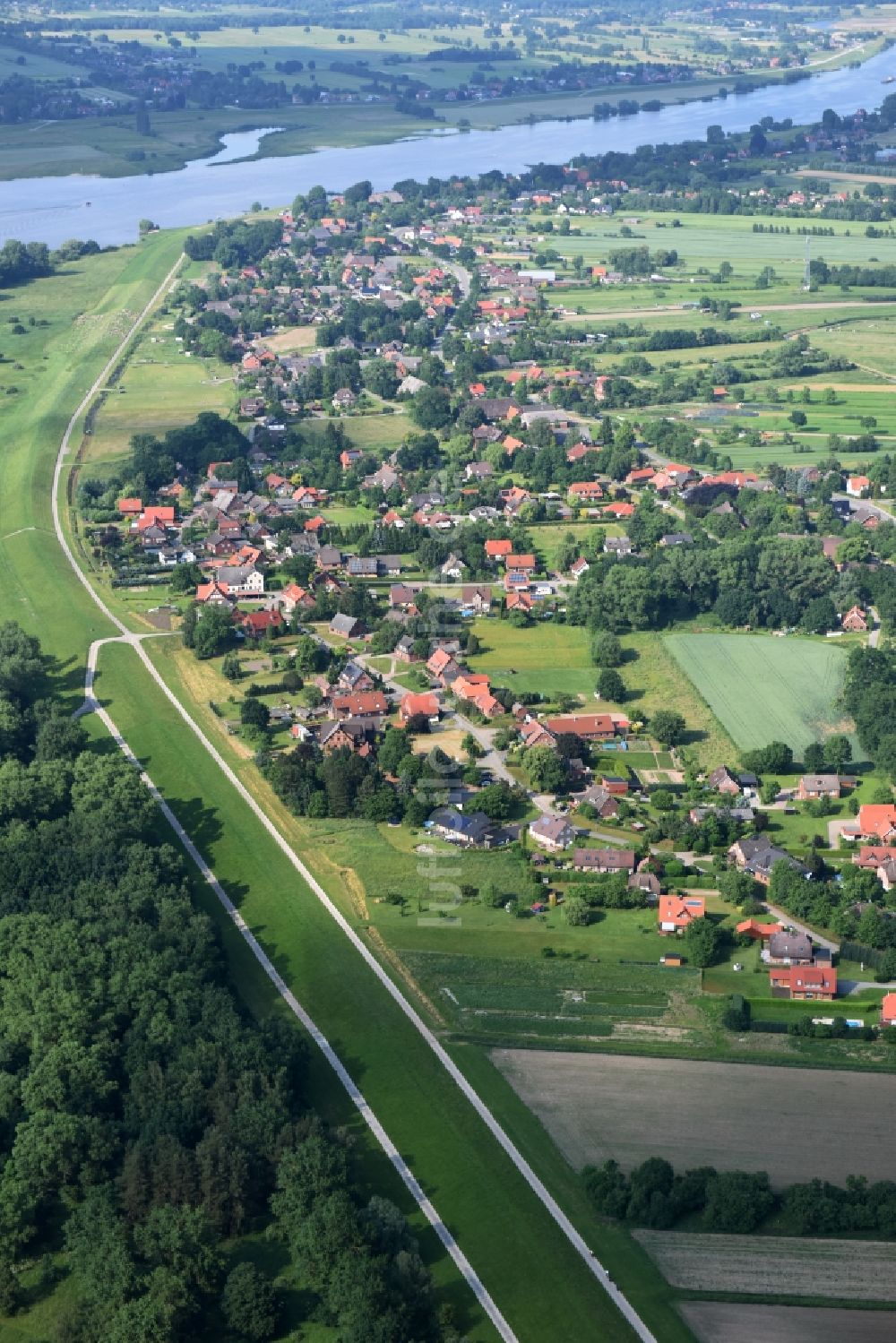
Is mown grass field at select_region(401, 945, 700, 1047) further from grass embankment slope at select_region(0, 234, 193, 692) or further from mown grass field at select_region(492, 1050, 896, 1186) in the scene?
grass embankment slope at select_region(0, 234, 193, 692)

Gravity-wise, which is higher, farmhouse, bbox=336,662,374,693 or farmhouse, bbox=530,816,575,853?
farmhouse, bbox=336,662,374,693

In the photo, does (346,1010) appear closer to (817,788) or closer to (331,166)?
(817,788)

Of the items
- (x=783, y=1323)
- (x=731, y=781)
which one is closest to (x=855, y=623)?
(x=731, y=781)

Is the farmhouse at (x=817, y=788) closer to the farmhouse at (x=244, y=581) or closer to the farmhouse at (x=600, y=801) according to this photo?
the farmhouse at (x=600, y=801)

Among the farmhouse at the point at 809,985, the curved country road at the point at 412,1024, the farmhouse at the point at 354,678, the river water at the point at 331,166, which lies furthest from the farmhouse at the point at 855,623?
the river water at the point at 331,166

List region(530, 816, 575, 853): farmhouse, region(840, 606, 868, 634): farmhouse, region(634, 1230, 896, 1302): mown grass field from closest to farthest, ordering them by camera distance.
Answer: region(634, 1230, 896, 1302): mown grass field
region(530, 816, 575, 853): farmhouse
region(840, 606, 868, 634): farmhouse

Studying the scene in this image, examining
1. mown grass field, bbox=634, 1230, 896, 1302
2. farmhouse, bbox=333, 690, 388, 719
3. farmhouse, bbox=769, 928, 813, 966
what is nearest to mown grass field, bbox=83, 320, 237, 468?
farmhouse, bbox=333, 690, 388, 719

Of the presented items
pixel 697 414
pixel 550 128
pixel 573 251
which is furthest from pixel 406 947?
pixel 550 128
